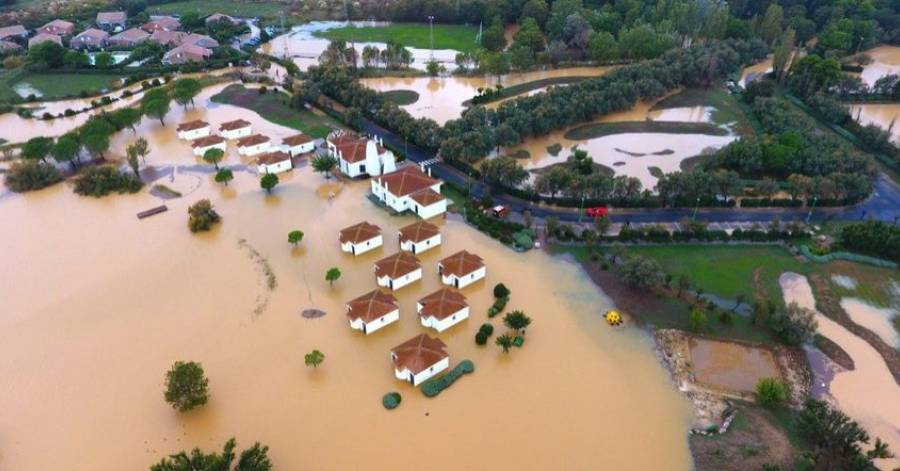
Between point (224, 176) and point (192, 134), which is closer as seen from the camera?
point (224, 176)

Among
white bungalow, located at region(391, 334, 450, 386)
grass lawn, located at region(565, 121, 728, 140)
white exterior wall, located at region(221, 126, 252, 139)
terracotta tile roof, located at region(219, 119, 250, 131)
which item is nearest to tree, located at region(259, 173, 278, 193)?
white exterior wall, located at region(221, 126, 252, 139)

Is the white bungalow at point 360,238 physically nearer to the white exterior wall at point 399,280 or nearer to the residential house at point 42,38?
the white exterior wall at point 399,280

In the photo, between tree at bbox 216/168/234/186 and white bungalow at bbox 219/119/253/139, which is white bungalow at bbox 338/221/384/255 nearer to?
tree at bbox 216/168/234/186

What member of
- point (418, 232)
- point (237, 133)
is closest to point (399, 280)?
point (418, 232)

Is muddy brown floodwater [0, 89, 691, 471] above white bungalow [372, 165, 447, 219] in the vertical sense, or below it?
below

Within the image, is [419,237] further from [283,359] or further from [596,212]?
[596,212]

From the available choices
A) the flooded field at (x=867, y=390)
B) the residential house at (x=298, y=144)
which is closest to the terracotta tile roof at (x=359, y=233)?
the residential house at (x=298, y=144)

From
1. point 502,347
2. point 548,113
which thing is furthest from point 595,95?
point 502,347
